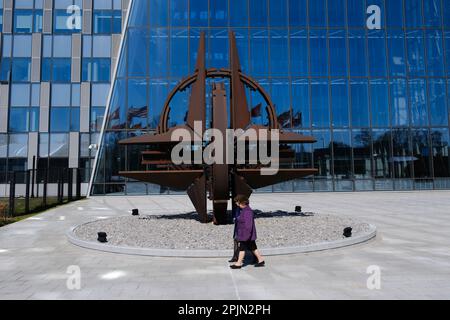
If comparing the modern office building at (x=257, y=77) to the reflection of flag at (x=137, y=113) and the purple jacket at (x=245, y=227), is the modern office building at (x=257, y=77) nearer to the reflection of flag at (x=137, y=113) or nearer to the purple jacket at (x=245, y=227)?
the reflection of flag at (x=137, y=113)

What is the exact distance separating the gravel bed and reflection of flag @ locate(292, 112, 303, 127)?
65.5 feet

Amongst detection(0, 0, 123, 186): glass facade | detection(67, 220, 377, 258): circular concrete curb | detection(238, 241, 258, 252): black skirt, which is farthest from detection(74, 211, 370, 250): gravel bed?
detection(0, 0, 123, 186): glass facade

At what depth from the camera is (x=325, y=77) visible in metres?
34.6

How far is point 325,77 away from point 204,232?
2665cm

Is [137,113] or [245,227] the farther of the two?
[137,113]

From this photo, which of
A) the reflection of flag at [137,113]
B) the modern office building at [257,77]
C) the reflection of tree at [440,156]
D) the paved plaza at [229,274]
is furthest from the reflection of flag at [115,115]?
the reflection of tree at [440,156]

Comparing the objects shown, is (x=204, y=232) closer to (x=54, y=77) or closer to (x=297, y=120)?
(x=297, y=120)

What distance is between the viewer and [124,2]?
35312 millimetres

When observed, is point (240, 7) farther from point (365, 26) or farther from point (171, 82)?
point (365, 26)

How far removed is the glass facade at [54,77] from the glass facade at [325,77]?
227 centimetres

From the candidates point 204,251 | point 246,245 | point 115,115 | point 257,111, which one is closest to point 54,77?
point 115,115

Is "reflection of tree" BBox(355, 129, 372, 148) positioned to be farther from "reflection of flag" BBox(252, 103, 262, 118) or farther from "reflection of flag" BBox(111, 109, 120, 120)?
"reflection of flag" BBox(111, 109, 120, 120)
